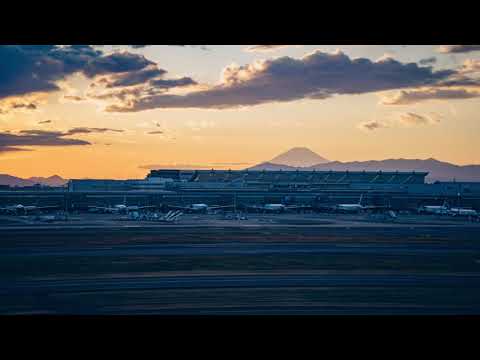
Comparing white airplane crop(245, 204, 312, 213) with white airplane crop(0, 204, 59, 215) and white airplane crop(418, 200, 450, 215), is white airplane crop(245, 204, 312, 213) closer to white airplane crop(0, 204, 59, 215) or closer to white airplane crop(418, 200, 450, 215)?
white airplane crop(418, 200, 450, 215)

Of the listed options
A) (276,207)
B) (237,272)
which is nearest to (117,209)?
(276,207)

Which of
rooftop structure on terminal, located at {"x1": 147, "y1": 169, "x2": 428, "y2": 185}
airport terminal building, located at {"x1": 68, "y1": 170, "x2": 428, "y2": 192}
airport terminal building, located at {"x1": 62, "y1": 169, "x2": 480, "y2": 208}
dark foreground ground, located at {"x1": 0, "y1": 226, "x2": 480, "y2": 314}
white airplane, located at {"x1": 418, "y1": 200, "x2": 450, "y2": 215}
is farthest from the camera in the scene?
rooftop structure on terminal, located at {"x1": 147, "y1": 169, "x2": 428, "y2": 185}

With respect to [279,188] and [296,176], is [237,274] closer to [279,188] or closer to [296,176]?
[279,188]

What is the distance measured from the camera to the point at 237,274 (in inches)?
595

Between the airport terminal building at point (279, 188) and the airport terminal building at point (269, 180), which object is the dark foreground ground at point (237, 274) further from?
the airport terminal building at point (269, 180)

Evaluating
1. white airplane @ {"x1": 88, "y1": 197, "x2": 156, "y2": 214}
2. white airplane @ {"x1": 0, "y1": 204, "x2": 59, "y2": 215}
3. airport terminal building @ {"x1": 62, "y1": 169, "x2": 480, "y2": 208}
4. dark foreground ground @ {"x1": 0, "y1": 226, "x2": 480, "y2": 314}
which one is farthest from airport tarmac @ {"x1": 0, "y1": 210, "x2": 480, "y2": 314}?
airport terminal building @ {"x1": 62, "y1": 169, "x2": 480, "y2": 208}

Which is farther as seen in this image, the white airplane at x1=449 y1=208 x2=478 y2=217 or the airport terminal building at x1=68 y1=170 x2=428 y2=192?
the airport terminal building at x1=68 y1=170 x2=428 y2=192

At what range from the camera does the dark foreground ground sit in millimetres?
11437

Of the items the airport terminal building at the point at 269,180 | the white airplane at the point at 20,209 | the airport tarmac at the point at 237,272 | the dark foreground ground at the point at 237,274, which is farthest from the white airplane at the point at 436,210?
the white airplane at the point at 20,209
